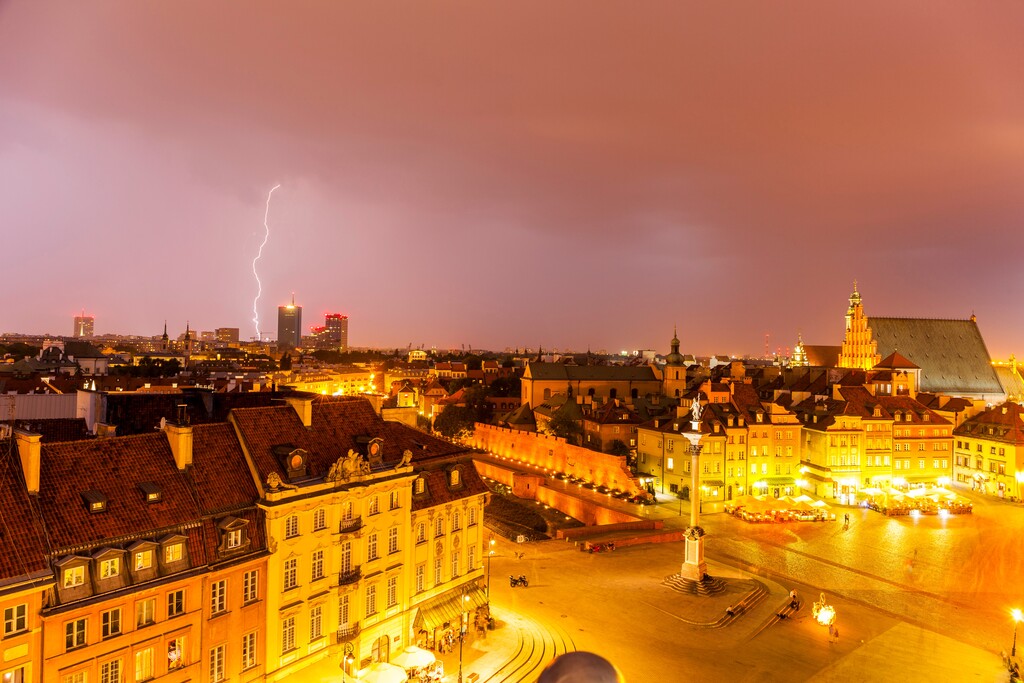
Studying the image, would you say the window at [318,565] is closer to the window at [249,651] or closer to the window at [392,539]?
the window at [249,651]

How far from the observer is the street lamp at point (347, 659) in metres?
26.6

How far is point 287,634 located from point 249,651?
5.45 feet

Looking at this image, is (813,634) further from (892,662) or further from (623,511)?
(623,511)

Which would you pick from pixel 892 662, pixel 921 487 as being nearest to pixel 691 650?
pixel 892 662

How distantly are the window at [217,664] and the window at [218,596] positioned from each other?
1345 millimetres

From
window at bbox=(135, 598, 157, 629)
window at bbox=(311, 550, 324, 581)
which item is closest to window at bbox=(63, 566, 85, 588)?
window at bbox=(135, 598, 157, 629)

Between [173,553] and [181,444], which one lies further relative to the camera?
[181,444]

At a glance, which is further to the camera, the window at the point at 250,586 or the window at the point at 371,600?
the window at the point at 371,600

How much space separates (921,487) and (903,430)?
7.76 metres

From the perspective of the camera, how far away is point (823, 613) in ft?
115

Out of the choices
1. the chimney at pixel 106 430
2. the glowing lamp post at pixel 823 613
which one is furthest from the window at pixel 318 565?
the glowing lamp post at pixel 823 613

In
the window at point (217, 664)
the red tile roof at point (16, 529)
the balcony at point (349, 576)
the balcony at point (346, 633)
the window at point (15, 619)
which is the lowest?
the balcony at point (346, 633)

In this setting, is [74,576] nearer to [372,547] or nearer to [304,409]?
[304,409]

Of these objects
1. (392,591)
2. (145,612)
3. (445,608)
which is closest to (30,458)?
(145,612)
